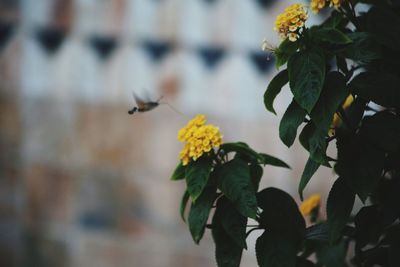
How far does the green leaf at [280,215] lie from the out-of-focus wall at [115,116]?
115cm

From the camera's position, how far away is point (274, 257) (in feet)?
3.46

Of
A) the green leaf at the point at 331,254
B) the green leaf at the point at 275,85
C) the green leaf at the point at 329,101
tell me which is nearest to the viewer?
the green leaf at the point at 329,101

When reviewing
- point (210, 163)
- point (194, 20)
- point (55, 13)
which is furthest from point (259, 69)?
point (210, 163)

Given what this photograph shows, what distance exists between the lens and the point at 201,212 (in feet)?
3.50

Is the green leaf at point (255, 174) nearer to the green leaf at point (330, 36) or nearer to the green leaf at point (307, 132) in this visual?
the green leaf at point (307, 132)

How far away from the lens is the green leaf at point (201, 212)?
106 cm

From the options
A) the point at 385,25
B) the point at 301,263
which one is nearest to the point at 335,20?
the point at 385,25

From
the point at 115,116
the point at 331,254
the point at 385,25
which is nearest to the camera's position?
the point at 385,25

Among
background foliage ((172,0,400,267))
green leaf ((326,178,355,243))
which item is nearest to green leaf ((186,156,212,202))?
background foliage ((172,0,400,267))

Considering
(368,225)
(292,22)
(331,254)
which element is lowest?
(331,254)

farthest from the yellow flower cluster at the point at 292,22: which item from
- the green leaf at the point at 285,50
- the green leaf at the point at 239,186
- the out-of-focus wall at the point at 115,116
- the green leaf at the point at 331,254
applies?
the out-of-focus wall at the point at 115,116

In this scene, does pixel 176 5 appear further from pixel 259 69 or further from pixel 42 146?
pixel 42 146

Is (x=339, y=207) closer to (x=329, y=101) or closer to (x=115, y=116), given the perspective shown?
(x=329, y=101)

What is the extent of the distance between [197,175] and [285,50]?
0.84 ft
